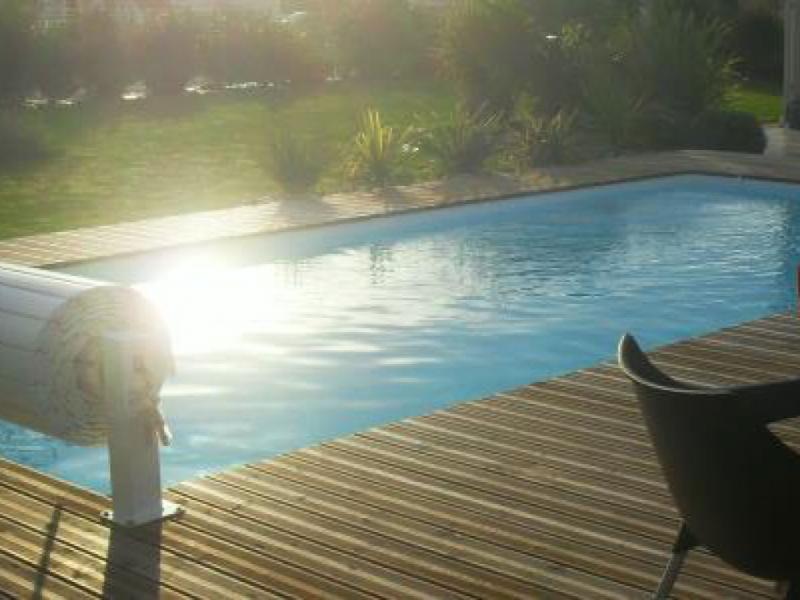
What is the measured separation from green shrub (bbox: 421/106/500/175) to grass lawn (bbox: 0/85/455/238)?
49.1 inches

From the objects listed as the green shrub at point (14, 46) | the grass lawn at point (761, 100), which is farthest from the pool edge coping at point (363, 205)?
the green shrub at point (14, 46)

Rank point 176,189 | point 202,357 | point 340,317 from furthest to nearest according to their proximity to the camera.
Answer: point 176,189 → point 340,317 → point 202,357

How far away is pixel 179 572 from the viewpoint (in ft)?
14.5

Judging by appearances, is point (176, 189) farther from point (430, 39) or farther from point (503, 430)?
point (430, 39)

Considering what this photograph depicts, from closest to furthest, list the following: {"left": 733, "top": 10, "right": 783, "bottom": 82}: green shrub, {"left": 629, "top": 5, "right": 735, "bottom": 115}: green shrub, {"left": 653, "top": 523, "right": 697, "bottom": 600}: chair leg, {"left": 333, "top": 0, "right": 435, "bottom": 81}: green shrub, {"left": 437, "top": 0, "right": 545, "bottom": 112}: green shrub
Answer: {"left": 653, "top": 523, "right": 697, "bottom": 600}: chair leg → {"left": 629, "top": 5, "right": 735, "bottom": 115}: green shrub → {"left": 437, "top": 0, "right": 545, "bottom": 112}: green shrub → {"left": 333, "top": 0, "right": 435, "bottom": 81}: green shrub → {"left": 733, "top": 10, "right": 783, "bottom": 82}: green shrub

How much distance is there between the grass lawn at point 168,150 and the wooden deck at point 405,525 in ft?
25.3

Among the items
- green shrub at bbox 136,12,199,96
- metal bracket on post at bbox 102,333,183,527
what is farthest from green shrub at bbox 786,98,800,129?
metal bracket on post at bbox 102,333,183,527

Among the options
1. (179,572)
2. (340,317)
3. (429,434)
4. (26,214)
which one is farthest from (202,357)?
(26,214)

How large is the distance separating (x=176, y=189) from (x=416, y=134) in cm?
396

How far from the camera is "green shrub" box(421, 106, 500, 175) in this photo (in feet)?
49.8

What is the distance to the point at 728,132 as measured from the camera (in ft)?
56.6

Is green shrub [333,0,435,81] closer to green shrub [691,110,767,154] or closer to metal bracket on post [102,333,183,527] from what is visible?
green shrub [691,110,767,154]

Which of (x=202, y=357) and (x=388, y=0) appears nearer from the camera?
(x=202, y=357)

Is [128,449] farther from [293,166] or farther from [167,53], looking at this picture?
[167,53]
